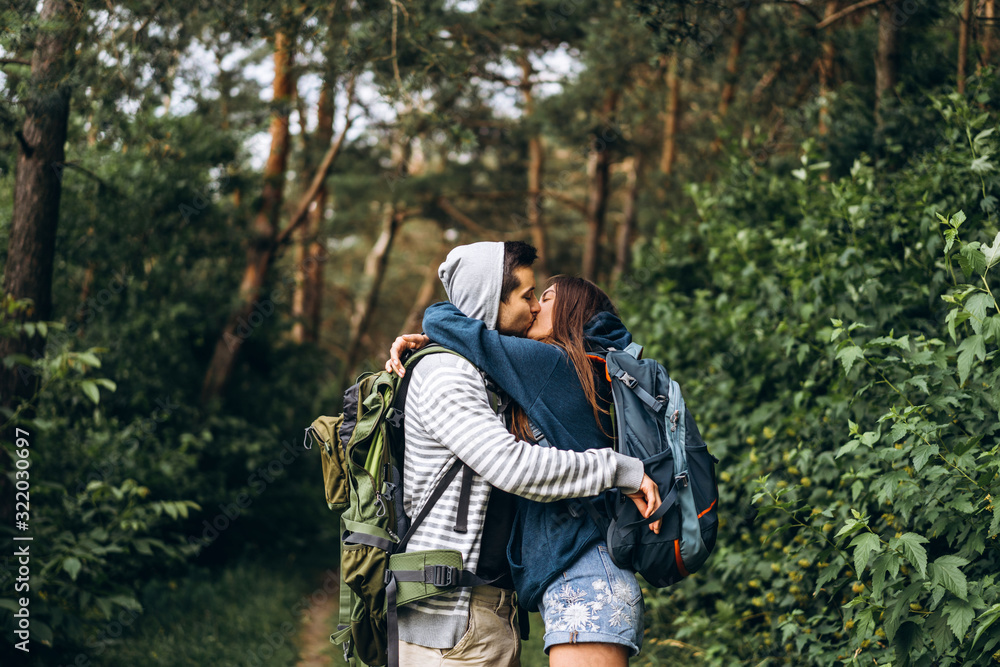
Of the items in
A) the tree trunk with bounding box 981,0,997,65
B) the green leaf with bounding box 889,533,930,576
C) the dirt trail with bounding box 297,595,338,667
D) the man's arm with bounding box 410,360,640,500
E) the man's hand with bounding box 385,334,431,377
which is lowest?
the dirt trail with bounding box 297,595,338,667

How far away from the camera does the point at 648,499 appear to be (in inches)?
89.4

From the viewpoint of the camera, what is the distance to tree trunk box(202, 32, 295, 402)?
8.98 meters

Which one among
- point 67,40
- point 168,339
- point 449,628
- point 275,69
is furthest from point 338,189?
point 449,628

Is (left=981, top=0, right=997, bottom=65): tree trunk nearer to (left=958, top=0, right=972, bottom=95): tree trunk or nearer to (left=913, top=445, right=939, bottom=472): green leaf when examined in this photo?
(left=958, top=0, right=972, bottom=95): tree trunk

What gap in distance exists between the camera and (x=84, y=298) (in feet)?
25.1

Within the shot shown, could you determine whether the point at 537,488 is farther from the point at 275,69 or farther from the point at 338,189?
the point at 338,189

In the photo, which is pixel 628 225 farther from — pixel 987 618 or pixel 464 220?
pixel 987 618

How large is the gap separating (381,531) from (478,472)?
419mm

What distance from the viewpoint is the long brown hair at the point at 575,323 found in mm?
2453

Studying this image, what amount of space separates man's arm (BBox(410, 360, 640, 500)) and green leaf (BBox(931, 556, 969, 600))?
1.26 metres

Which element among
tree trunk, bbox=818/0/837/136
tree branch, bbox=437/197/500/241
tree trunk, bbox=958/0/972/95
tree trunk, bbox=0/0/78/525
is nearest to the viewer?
tree trunk, bbox=0/0/78/525

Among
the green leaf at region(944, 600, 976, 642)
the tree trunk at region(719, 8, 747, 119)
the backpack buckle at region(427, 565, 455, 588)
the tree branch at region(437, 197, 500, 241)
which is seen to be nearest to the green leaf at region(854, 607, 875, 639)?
the green leaf at region(944, 600, 976, 642)

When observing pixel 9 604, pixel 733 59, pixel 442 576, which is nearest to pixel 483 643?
pixel 442 576

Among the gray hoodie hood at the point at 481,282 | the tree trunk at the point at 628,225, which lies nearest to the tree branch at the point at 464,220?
the tree trunk at the point at 628,225
